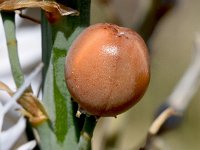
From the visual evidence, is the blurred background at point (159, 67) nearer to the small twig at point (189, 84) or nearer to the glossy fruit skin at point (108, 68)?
the small twig at point (189, 84)

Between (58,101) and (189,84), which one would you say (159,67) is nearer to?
(189,84)

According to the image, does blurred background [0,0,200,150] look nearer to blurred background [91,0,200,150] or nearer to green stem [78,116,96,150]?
blurred background [91,0,200,150]

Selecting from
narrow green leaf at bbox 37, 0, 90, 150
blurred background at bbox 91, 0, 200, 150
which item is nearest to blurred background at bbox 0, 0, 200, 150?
blurred background at bbox 91, 0, 200, 150

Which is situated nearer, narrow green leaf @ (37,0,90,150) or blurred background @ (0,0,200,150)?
narrow green leaf @ (37,0,90,150)

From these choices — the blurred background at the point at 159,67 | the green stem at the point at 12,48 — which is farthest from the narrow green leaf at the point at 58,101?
the blurred background at the point at 159,67

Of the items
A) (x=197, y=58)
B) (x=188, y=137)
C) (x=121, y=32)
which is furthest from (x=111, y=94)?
(x=188, y=137)

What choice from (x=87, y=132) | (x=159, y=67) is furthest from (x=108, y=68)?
(x=159, y=67)
